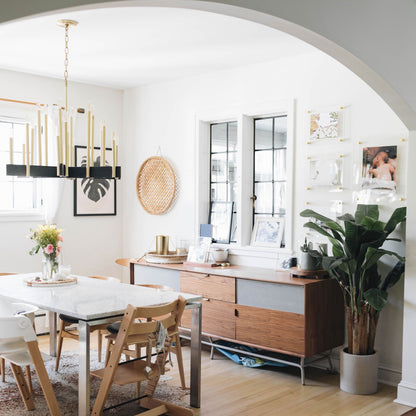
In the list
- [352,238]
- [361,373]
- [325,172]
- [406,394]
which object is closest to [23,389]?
[361,373]

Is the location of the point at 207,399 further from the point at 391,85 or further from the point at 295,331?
the point at 391,85

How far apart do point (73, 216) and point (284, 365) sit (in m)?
2.79

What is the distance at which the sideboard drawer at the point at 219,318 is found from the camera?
489cm

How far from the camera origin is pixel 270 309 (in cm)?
465

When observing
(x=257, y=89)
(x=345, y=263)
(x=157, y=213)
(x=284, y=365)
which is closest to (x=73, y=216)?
(x=157, y=213)

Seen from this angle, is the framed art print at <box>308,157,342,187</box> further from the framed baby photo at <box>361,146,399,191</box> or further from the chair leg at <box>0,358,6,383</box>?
the chair leg at <box>0,358,6,383</box>

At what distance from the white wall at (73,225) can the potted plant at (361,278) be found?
2.80m

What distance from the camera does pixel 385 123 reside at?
4.52 metres

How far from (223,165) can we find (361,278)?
209 centimetres

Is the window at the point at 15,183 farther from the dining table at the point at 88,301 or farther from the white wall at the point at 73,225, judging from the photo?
the dining table at the point at 88,301

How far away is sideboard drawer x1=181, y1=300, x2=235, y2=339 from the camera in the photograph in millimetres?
4895

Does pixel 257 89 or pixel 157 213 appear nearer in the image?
pixel 257 89

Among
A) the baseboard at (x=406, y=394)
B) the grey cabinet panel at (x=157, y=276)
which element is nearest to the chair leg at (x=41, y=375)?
Answer: the grey cabinet panel at (x=157, y=276)

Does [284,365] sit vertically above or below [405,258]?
below
